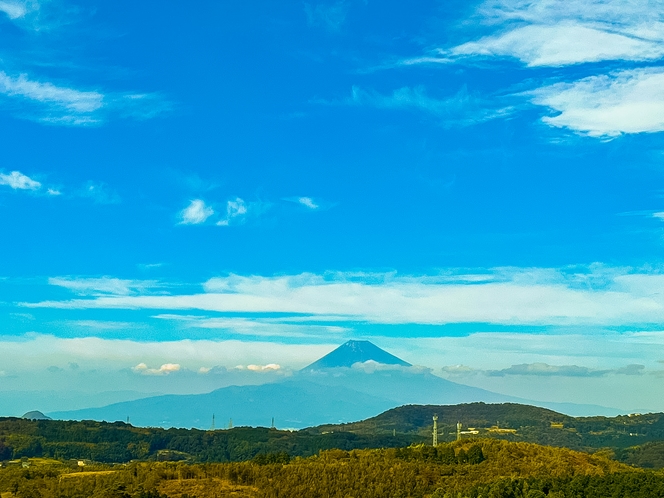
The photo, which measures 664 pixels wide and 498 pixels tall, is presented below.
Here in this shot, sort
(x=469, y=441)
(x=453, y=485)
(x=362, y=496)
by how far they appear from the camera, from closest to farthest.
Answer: (x=362, y=496), (x=453, y=485), (x=469, y=441)

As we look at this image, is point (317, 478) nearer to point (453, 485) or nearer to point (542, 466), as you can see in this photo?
point (453, 485)

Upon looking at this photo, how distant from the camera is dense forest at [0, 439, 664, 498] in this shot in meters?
89.0

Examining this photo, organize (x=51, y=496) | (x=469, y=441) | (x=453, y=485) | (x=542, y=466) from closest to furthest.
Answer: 1. (x=51, y=496)
2. (x=453, y=485)
3. (x=542, y=466)
4. (x=469, y=441)

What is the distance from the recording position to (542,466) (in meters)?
115

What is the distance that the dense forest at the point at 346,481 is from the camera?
292ft

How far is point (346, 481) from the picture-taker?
96.8 meters

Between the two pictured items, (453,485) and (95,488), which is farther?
(453,485)

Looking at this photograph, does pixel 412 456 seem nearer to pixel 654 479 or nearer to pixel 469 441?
pixel 469 441

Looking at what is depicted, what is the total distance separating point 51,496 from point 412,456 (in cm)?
5699

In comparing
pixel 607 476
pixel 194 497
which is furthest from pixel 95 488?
pixel 607 476

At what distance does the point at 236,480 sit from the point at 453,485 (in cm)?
2831

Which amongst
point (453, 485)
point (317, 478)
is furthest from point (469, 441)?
point (317, 478)

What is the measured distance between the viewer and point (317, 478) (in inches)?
3804

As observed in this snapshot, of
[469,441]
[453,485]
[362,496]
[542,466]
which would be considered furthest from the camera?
[469,441]
